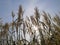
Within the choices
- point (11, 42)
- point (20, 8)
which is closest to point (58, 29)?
point (20, 8)

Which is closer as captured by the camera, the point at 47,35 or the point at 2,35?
the point at 47,35

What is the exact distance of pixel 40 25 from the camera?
→ 8.84 meters

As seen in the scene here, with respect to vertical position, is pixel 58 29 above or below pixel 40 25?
below

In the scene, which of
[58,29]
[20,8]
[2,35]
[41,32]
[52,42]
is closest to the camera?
[58,29]

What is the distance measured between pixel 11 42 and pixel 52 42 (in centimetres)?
336

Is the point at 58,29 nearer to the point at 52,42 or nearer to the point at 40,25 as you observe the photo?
the point at 52,42

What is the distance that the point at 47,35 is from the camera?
8305mm

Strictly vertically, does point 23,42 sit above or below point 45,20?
below

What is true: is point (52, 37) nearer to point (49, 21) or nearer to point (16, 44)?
point (49, 21)

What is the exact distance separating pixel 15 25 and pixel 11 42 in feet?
3.81

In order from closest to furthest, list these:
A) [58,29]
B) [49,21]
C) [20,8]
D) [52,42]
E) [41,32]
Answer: [58,29] < [52,42] < [49,21] < [41,32] < [20,8]

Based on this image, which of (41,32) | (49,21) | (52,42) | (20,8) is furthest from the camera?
(20,8)

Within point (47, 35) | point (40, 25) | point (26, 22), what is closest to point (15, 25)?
point (26, 22)

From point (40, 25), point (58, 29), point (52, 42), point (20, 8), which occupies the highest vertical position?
point (20, 8)
